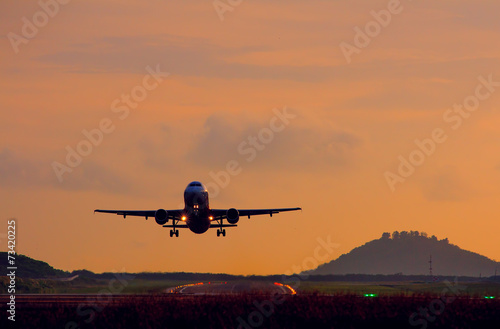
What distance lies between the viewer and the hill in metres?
120

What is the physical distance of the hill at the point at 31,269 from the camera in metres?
120

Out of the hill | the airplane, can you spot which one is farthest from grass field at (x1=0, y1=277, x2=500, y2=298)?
the hill

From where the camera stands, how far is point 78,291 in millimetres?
85938

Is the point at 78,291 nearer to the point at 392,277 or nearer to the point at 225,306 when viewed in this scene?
the point at 225,306

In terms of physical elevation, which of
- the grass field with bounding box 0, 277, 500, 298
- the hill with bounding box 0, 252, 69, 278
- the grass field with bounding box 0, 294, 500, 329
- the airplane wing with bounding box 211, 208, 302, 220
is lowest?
the grass field with bounding box 0, 294, 500, 329

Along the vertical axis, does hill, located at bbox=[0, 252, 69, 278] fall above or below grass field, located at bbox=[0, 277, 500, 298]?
above

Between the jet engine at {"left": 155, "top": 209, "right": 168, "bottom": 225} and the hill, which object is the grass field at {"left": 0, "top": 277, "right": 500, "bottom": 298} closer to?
the jet engine at {"left": 155, "top": 209, "right": 168, "bottom": 225}

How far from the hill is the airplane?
3184 cm

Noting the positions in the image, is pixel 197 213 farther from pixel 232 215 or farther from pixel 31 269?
pixel 31 269

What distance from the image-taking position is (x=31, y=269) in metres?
125

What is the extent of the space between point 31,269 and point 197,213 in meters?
53.3

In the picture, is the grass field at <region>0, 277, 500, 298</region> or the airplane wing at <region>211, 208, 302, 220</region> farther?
the airplane wing at <region>211, 208, 302, 220</region>

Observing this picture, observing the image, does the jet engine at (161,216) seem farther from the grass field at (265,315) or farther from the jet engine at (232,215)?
the grass field at (265,315)

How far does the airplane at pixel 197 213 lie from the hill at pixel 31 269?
3184 centimetres
